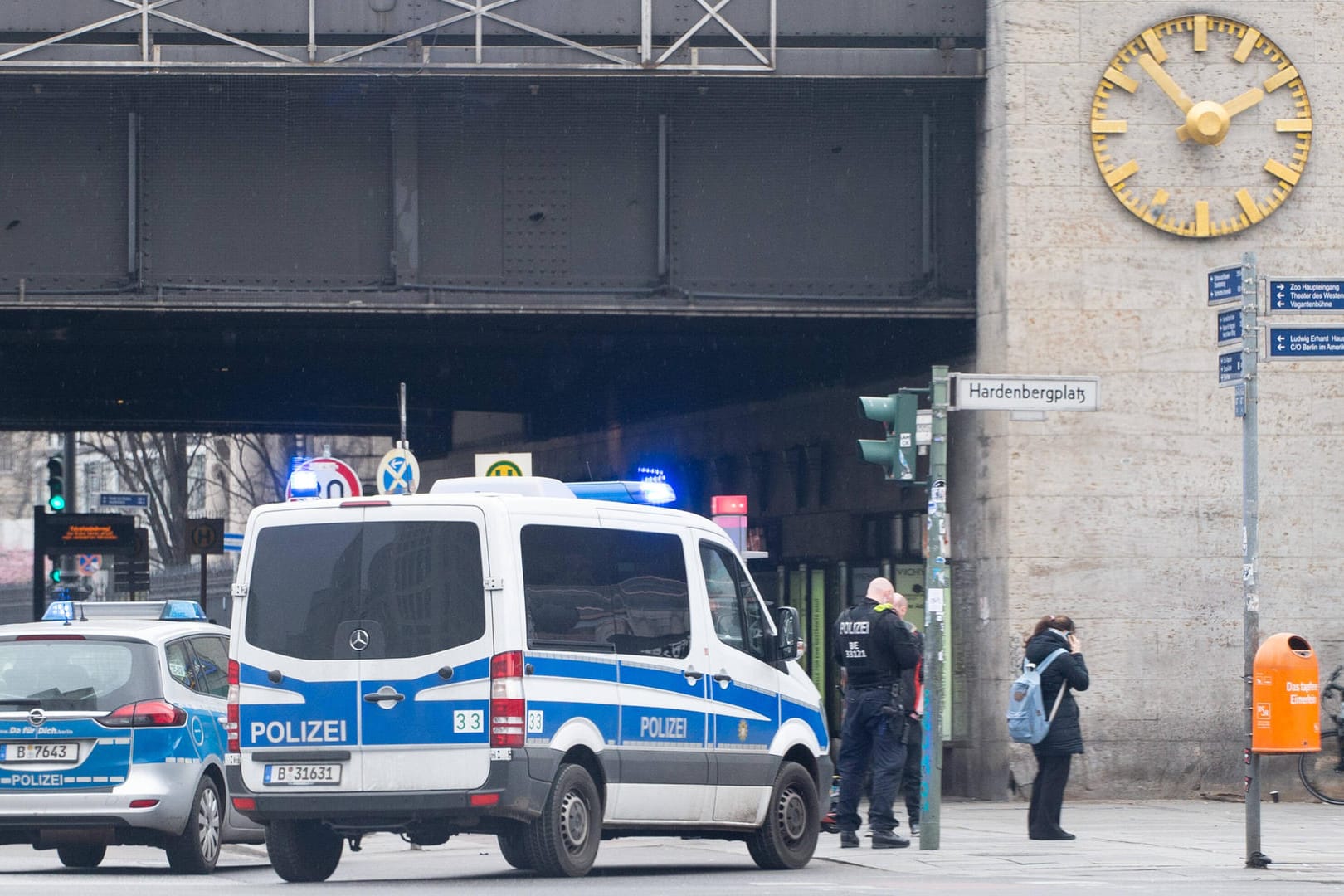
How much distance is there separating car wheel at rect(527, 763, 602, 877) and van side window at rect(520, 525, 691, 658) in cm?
72

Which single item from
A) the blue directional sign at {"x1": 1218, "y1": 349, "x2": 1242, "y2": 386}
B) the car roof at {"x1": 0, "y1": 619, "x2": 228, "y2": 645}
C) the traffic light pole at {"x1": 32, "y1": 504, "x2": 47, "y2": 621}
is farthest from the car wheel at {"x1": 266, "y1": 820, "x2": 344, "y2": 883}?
the traffic light pole at {"x1": 32, "y1": 504, "x2": 47, "y2": 621}

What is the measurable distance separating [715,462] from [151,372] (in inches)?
280

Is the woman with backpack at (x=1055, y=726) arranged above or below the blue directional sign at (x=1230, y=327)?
below

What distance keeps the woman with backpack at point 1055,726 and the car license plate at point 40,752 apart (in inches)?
248

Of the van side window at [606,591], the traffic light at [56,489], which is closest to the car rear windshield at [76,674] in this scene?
the van side window at [606,591]

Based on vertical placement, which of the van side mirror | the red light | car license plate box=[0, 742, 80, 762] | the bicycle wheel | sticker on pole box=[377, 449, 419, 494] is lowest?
the bicycle wheel

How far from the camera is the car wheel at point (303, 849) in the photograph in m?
12.4

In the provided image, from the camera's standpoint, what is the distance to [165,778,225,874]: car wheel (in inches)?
558

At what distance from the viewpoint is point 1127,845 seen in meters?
15.0

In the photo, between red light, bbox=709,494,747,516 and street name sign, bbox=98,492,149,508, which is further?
street name sign, bbox=98,492,149,508

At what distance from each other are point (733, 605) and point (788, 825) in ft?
4.58

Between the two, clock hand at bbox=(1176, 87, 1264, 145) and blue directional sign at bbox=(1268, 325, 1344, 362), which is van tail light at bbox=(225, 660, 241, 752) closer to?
blue directional sign at bbox=(1268, 325, 1344, 362)

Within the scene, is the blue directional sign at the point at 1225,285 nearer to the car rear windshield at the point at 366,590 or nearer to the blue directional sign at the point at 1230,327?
the blue directional sign at the point at 1230,327

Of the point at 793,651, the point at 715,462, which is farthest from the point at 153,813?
the point at 715,462
